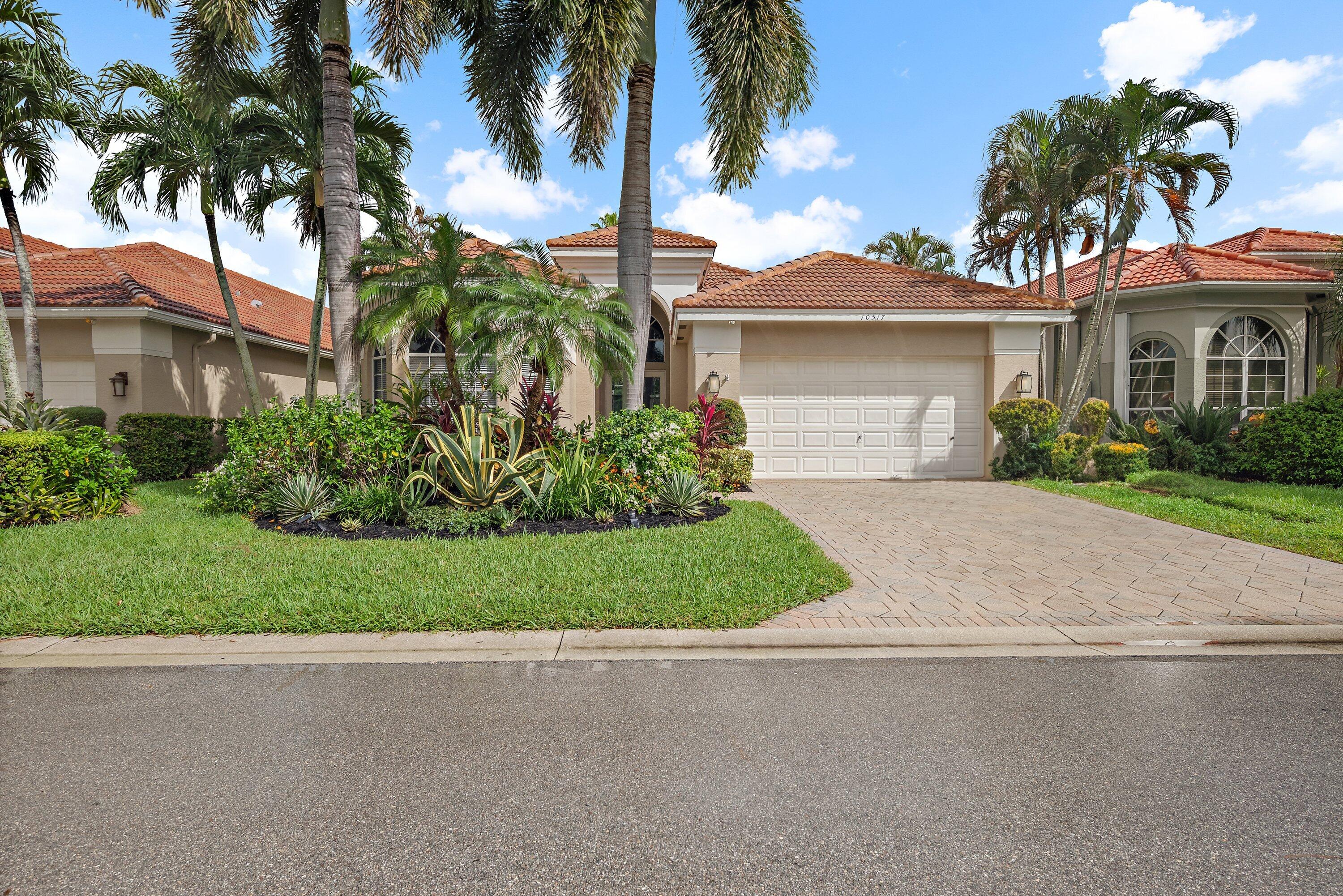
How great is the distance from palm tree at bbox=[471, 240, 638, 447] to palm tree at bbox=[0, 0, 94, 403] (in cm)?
767

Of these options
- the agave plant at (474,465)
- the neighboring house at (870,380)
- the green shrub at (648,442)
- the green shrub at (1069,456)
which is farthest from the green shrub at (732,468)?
the green shrub at (1069,456)

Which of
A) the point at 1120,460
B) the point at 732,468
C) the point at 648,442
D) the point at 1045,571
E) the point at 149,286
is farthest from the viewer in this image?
the point at 149,286

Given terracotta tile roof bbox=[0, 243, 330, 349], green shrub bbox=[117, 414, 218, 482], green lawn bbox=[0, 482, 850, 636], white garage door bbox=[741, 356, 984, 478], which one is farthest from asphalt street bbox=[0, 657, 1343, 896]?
terracotta tile roof bbox=[0, 243, 330, 349]

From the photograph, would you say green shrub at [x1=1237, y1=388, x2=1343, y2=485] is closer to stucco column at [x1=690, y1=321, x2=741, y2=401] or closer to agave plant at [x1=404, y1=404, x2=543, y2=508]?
stucco column at [x1=690, y1=321, x2=741, y2=401]

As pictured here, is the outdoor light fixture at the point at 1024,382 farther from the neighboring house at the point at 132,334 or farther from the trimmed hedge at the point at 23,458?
the trimmed hedge at the point at 23,458

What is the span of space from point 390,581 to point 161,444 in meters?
11.0

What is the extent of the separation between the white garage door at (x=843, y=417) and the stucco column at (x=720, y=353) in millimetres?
570

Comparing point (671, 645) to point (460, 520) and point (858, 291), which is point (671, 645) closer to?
point (460, 520)

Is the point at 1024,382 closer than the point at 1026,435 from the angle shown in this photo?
No

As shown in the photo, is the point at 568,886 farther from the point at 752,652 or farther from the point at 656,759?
the point at 752,652

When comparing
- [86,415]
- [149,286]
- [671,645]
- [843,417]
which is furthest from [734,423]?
[149,286]

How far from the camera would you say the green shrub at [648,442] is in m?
9.06

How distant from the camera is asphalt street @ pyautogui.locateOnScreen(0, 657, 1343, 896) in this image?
7.67 ft

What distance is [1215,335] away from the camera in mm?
16016
